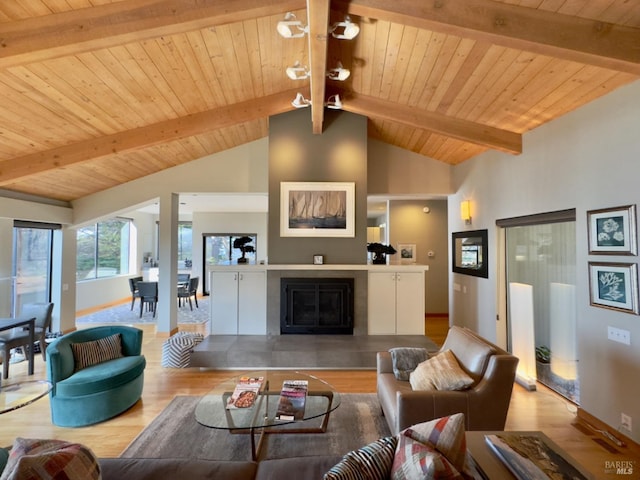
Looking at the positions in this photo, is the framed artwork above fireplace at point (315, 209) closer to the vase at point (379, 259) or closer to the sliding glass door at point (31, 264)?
the vase at point (379, 259)

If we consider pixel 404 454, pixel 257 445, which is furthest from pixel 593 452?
pixel 257 445

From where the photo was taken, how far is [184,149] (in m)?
5.26

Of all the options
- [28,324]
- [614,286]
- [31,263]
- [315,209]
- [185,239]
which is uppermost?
[315,209]

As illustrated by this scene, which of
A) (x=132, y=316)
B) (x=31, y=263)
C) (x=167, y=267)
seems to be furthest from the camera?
(x=132, y=316)

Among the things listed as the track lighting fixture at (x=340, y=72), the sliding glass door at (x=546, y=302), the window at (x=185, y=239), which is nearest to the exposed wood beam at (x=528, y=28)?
the track lighting fixture at (x=340, y=72)

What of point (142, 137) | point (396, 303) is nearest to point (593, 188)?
point (396, 303)

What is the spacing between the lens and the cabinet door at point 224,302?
5.00 metres

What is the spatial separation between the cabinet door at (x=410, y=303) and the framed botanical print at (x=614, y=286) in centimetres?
234

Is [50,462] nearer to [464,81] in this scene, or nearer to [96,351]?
[96,351]

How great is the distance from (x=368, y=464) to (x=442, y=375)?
136cm

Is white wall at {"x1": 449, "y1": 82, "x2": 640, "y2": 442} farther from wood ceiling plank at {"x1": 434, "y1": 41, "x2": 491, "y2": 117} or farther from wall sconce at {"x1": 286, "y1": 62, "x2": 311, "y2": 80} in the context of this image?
wall sconce at {"x1": 286, "y1": 62, "x2": 311, "y2": 80}

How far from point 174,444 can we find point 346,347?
7.87 ft

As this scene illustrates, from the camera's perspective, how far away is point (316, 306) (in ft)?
16.4

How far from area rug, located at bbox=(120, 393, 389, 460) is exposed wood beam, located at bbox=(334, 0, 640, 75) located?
337cm
